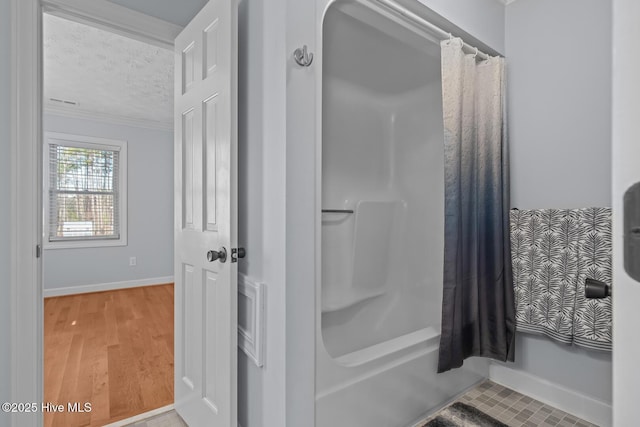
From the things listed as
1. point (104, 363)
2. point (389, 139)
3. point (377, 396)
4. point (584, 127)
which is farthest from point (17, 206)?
point (584, 127)

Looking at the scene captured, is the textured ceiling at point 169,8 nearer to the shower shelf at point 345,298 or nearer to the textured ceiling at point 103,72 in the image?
the textured ceiling at point 103,72

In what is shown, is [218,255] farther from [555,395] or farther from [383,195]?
[555,395]

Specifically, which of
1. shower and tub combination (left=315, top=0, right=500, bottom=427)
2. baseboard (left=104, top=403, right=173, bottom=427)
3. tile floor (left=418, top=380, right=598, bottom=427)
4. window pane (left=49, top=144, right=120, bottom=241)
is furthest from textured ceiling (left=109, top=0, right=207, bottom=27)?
window pane (left=49, top=144, right=120, bottom=241)

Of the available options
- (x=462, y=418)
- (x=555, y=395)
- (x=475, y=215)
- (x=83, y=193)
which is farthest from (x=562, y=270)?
(x=83, y=193)

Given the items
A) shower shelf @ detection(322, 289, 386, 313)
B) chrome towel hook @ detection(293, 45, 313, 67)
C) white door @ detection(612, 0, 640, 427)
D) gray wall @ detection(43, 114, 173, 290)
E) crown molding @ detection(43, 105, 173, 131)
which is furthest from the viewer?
gray wall @ detection(43, 114, 173, 290)

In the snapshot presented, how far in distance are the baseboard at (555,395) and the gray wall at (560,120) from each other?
0.03 meters

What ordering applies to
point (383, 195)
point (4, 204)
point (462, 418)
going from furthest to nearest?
1. point (383, 195)
2. point (462, 418)
3. point (4, 204)

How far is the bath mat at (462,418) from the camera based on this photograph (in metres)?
1.61

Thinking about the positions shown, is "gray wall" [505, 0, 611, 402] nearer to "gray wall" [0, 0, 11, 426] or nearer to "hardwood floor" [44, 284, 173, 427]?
"hardwood floor" [44, 284, 173, 427]

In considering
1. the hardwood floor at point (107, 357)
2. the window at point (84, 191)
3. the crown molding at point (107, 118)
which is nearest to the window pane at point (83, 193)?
the window at point (84, 191)

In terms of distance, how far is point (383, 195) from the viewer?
2.35 metres

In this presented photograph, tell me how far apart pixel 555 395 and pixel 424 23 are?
7.08 feet

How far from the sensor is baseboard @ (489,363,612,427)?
5.30 feet

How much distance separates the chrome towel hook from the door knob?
81 cm
